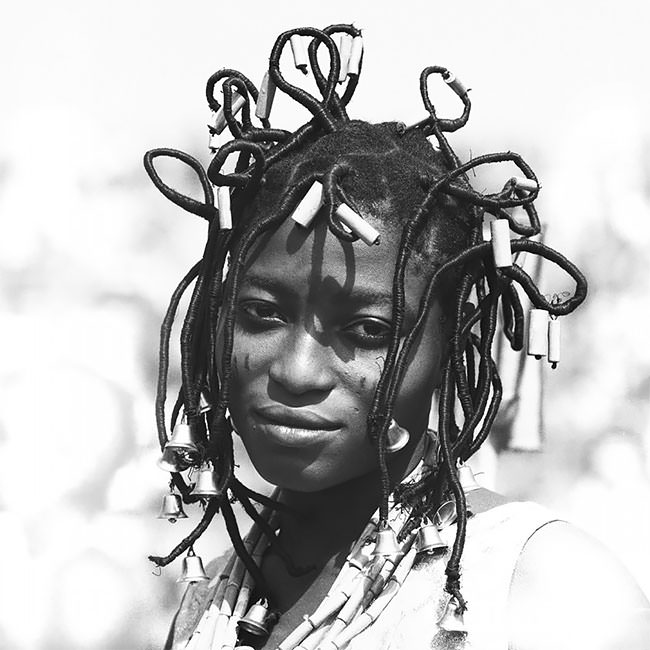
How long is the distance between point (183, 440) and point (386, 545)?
367 millimetres

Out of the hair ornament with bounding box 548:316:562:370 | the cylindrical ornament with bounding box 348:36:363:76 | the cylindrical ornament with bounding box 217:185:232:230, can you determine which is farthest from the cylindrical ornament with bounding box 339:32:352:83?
the hair ornament with bounding box 548:316:562:370

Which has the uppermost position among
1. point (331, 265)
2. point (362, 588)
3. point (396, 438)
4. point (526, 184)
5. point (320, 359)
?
point (526, 184)

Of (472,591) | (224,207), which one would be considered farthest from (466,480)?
(224,207)

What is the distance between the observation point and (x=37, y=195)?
11.1 ft

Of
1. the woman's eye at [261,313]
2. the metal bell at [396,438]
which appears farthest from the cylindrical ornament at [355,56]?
the metal bell at [396,438]

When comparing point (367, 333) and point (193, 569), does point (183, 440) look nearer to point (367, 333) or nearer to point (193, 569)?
point (193, 569)

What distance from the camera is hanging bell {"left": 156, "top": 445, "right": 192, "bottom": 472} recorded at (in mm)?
2078

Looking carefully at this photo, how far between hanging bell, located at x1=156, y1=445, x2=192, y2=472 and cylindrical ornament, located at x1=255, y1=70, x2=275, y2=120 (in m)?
0.57

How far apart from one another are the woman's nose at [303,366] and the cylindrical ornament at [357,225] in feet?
0.54

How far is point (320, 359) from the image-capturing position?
1902mm

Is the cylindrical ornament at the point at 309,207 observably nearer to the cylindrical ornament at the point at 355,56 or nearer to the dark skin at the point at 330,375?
the dark skin at the point at 330,375

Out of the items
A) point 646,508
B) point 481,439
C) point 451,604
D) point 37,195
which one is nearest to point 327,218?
point 481,439

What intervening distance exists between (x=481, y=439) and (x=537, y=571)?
10.8 inches

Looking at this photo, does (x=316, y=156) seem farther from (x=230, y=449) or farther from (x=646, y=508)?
(x=646, y=508)
